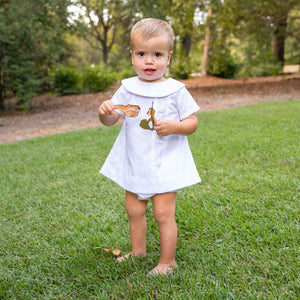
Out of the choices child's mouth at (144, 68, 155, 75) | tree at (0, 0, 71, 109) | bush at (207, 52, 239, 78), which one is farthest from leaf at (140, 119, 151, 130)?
bush at (207, 52, 239, 78)

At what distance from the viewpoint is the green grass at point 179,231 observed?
6.06 ft

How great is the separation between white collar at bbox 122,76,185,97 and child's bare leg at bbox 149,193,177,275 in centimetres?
59

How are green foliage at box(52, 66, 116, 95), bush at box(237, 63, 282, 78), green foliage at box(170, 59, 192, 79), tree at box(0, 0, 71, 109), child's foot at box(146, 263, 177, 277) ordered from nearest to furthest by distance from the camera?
child's foot at box(146, 263, 177, 277) < tree at box(0, 0, 71, 109) < green foliage at box(52, 66, 116, 95) < green foliage at box(170, 59, 192, 79) < bush at box(237, 63, 282, 78)

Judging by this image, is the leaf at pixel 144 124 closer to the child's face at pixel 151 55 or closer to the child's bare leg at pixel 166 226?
the child's face at pixel 151 55

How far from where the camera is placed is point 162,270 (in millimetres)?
1947

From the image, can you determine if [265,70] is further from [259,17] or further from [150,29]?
[150,29]

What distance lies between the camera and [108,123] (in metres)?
1.97

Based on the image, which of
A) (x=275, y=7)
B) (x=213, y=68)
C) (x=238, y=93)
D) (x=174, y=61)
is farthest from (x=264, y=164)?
(x=213, y=68)

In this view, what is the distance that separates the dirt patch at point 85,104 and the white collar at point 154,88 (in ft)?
18.9

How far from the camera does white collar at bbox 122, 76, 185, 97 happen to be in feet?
6.04

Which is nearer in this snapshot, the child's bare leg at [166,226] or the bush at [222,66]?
the child's bare leg at [166,226]

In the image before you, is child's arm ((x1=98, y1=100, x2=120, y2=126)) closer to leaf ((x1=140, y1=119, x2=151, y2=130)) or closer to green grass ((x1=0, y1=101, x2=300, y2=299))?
leaf ((x1=140, y1=119, x2=151, y2=130))

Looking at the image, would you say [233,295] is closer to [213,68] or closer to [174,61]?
[174,61]

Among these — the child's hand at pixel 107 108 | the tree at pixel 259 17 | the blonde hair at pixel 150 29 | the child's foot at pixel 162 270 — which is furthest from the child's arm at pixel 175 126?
the tree at pixel 259 17
